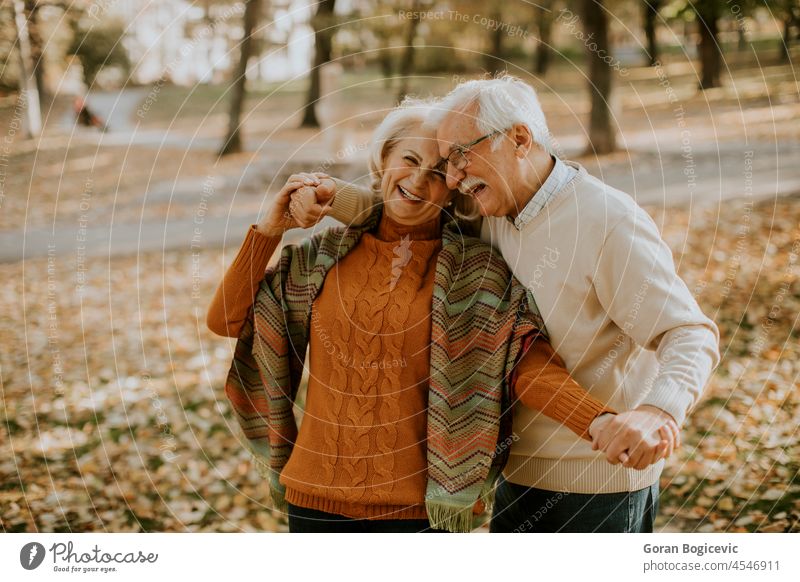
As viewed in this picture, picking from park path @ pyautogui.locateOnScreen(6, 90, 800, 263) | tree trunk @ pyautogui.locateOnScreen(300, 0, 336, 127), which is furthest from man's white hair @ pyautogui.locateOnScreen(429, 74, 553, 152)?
tree trunk @ pyautogui.locateOnScreen(300, 0, 336, 127)

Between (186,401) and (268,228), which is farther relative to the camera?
(186,401)

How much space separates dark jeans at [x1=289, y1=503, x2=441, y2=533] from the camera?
1.88 m

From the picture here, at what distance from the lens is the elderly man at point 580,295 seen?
1.61 m

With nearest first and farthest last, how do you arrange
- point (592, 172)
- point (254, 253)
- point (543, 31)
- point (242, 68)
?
point (254, 253) → point (592, 172) → point (242, 68) → point (543, 31)

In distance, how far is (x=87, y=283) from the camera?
6.39m

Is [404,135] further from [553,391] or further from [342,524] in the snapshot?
[342,524]

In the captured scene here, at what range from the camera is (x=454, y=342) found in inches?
69.9

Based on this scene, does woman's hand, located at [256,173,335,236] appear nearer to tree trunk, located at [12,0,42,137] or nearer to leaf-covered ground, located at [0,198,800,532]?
leaf-covered ground, located at [0,198,800,532]

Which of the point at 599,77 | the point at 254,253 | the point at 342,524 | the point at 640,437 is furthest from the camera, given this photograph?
the point at 599,77

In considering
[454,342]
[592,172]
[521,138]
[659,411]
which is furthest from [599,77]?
[659,411]

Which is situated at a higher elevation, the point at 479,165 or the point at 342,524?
the point at 479,165

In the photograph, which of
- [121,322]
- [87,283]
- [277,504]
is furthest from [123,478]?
[87,283]

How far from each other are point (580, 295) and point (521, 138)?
0.37m
